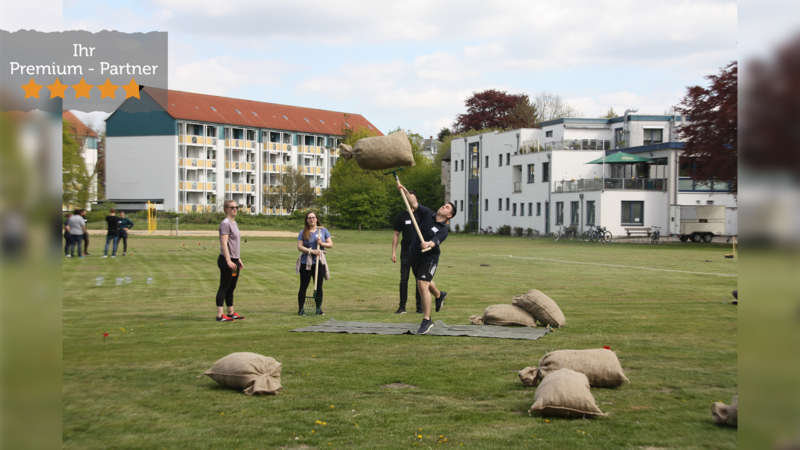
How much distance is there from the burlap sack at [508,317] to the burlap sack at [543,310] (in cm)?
12

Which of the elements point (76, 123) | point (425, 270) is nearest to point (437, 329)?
point (425, 270)

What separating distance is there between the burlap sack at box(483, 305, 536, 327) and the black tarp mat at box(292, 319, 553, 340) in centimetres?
21

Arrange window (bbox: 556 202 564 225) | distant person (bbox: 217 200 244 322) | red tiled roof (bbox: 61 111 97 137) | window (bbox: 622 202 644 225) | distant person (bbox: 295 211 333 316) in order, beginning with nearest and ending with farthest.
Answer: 1. red tiled roof (bbox: 61 111 97 137)
2. distant person (bbox: 217 200 244 322)
3. distant person (bbox: 295 211 333 316)
4. window (bbox: 622 202 644 225)
5. window (bbox: 556 202 564 225)

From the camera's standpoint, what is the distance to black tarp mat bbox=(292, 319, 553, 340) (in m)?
9.96

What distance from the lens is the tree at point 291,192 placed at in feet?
271

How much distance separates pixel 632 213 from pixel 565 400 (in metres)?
49.2

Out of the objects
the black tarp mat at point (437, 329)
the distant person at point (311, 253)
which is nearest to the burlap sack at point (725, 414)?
the black tarp mat at point (437, 329)

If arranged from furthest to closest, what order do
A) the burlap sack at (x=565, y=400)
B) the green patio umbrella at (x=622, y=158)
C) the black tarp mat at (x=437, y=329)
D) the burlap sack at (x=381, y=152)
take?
the green patio umbrella at (x=622, y=158)
the burlap sack at (x=381, y=152)
the black tarp mat at (x=437, y=329)
the burlap sack at (x=565, y=400)

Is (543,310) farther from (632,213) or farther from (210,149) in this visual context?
(210,149)

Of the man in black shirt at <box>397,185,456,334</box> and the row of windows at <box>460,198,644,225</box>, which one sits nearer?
the man in black shirt at <box>397,185,456,334</box>

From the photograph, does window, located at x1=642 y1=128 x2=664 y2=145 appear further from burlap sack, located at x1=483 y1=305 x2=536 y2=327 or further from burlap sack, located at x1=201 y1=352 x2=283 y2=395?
burlap sack, located at x1=201 y1=352 x2=283 y2=395

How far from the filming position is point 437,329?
10500 mm

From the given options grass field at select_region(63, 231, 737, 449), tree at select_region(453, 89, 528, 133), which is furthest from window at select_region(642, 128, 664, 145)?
grass field at select_region(63, 231, 737, 449)

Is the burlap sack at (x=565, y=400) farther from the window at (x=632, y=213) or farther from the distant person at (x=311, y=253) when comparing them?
the window at (x=632, y=213)
